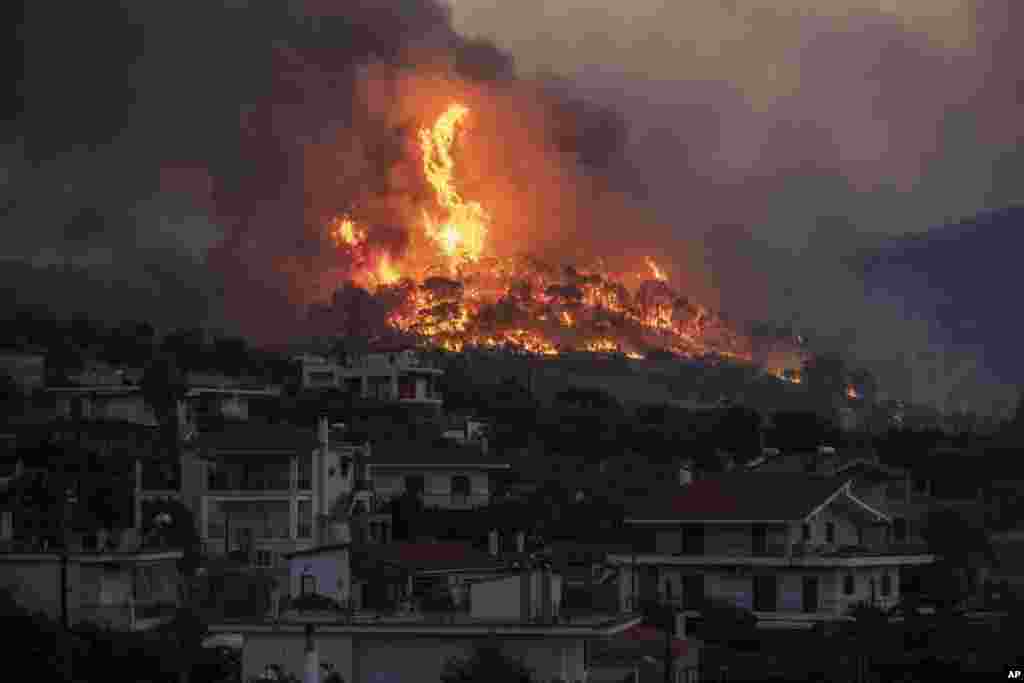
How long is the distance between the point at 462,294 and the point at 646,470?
57942 millimetres

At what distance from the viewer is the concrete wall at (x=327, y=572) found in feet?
153

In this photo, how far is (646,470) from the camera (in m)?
72.9

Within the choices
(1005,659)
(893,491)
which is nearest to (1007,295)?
(893,491)

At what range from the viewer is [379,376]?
3654 inches

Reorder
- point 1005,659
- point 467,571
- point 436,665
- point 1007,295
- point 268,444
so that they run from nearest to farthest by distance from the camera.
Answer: point 436,665 → point 1005,659 → point 467,571 → point 268,444 → point 1007,295

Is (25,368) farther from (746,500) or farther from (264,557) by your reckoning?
(746,500)

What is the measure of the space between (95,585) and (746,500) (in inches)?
630

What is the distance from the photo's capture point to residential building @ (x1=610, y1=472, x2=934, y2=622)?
5062cm

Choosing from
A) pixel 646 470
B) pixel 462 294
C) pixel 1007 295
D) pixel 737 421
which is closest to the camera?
pixel 646 470

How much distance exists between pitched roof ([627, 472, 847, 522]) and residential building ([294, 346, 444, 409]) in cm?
3724

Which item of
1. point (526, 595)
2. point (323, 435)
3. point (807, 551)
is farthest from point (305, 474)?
point (526, 595)

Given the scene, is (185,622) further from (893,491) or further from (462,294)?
(462,294)

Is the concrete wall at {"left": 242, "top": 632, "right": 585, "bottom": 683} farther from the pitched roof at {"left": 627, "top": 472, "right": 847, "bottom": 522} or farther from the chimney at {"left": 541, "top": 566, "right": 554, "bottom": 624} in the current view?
the pitched roof at {"left": 627, "top": 472, "right": 847, "bottom": 522}

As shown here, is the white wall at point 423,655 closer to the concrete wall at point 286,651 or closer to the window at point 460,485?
the concrete wall at point 286,651
